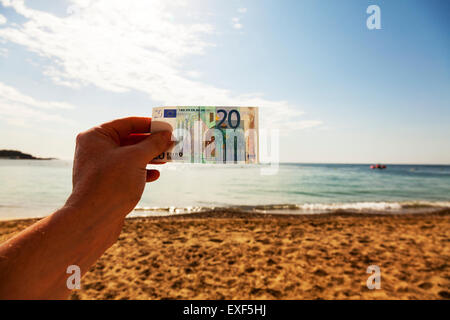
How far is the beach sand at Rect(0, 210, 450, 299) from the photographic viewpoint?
402 cm

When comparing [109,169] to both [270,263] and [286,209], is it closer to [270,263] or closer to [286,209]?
[270,263]

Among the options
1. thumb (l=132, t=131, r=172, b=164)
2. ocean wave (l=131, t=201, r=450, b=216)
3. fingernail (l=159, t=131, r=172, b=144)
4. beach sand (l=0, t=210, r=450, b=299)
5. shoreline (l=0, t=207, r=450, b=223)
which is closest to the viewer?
thumb (l=132, t=131, r=172, b=164)

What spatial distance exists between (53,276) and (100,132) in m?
0.75

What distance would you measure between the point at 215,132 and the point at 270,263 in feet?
12.7

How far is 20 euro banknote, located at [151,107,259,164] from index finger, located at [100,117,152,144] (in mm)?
245

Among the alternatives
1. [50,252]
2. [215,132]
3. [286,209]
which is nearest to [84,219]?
[50,252]

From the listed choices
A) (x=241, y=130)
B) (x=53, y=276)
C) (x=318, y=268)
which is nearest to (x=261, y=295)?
(x=318, y=268)

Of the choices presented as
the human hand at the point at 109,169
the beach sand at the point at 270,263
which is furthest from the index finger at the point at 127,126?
the beach sand at the point at 270,263

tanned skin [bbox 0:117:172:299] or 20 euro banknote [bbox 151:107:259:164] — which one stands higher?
20 euro banknote [bbox 151:107:259:164]

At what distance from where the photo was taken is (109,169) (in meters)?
1.24

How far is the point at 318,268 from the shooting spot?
4723 millimetres

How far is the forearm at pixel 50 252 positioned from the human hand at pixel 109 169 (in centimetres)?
6

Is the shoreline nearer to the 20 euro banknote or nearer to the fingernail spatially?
the 20 euro banknote

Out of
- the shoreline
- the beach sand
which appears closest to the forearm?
the beach sand
